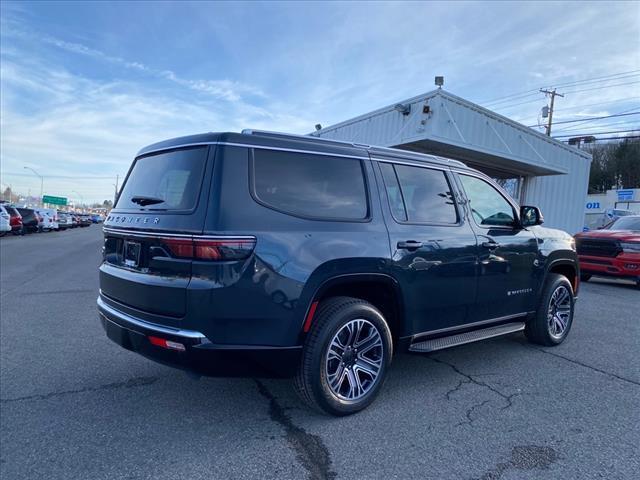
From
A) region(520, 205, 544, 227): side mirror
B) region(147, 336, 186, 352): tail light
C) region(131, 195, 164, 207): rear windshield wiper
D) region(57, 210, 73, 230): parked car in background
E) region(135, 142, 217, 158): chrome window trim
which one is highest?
region(135, 142, 217, 158): chrome window trim

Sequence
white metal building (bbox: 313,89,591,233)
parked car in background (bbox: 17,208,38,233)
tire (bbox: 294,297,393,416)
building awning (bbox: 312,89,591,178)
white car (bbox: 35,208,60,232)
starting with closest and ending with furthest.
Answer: tire (bbox: 294,297,393,416) < building awning (bbox: 312,89,591,178) < white metal building (bbox: 313,89,591,233) < parked car in background (bbox: 17,208,38,233) < white car (bbox: 35,208,60,232)

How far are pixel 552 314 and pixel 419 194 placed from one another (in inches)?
97.7

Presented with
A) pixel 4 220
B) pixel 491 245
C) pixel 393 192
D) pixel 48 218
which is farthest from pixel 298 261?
pixel 48 218

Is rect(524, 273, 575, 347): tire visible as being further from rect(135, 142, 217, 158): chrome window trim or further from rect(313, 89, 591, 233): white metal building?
rect(313, 89, 591, 233): white metal building

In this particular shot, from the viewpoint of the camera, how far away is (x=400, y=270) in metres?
3.55

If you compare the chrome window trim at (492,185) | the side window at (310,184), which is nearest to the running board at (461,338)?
the chrome window trim at (492,185)

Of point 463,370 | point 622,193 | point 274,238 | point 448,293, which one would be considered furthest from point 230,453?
point 622,193

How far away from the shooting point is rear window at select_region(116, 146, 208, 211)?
2986mm

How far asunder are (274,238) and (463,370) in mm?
2565

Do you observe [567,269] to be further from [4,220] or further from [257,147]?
[4,220]

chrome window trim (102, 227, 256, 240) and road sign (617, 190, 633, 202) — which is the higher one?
road sign (617, 190, 633, 202)

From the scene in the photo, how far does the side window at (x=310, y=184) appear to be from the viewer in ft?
10.1

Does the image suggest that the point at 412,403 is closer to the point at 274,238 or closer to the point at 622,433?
the point at 622,433

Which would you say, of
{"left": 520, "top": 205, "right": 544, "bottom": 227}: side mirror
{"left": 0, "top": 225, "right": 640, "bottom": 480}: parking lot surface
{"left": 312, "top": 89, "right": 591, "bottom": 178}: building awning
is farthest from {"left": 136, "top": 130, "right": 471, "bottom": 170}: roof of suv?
{"left": 312, "top": 89, "right": 591, "bottom": 178}: building awning
